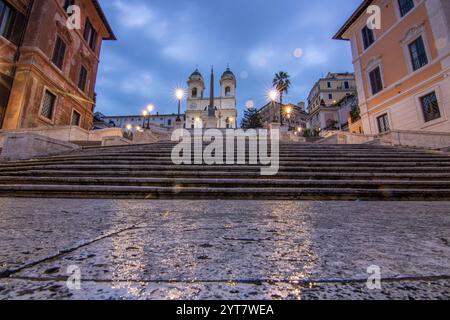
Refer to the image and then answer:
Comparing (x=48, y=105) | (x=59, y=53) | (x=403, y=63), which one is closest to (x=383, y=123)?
(x=403, y=63)

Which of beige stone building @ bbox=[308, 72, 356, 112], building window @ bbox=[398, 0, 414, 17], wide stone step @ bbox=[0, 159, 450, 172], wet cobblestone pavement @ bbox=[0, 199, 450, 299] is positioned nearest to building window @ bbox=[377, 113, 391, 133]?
building window @ bbox=[398, 0, 414, 17]

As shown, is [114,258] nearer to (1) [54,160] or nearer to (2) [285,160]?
(2) [285,160]

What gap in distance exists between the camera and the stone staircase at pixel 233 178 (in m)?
4.54

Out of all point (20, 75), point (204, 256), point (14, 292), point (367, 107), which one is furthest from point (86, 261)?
point (367, 107)

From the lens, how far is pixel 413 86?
1531 cm

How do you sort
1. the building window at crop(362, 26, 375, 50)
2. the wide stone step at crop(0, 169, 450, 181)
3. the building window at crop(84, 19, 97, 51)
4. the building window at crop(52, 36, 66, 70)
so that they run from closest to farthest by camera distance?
the wide stone step at crop(0, 169, 450, 181) < the building window at crop(52, 36, 66, 70) < the building window at crop(362, 26, 375, 50) < the building window at crop(84, 19, 97, 51)

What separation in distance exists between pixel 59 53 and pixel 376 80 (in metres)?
25.5

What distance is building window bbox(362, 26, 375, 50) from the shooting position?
19295 mm

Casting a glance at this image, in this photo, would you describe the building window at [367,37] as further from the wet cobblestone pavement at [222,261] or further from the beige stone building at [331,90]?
the beige stone building at [331,90]

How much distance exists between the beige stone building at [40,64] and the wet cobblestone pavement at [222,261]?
1695 centimetres

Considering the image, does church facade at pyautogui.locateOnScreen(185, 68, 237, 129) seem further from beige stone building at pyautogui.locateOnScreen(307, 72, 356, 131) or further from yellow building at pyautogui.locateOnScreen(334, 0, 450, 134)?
yellow building at pyautogui.locateOnScreen(334, 0, 450, 134)

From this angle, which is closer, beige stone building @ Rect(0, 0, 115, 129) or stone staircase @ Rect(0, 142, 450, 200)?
stone staircase @ Rect(0, 142, 450, 200)

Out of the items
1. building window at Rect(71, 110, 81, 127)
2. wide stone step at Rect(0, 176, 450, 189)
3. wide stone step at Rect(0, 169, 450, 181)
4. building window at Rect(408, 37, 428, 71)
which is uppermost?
building window at Rect(408, 37, 428, 71)

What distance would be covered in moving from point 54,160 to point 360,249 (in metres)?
8.56
